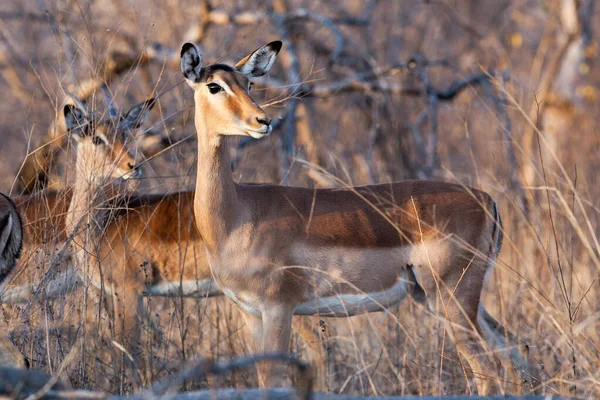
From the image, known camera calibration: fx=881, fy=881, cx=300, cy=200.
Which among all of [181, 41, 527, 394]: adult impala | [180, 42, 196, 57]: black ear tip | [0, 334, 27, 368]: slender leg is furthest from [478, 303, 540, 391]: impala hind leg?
[0, 334, 27, 368]: slender leg

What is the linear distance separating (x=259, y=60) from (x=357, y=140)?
6.67 meters

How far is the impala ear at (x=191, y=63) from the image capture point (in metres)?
5.18

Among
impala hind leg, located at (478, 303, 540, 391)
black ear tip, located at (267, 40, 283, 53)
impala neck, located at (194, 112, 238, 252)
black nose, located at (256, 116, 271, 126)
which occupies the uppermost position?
black ear tip, located at (267, 40, 283, 53)

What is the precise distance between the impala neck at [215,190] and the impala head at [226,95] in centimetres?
12

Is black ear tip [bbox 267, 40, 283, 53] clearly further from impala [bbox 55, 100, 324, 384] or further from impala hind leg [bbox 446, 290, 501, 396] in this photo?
impala hind leg [bbox 446, 290, 501, 396]

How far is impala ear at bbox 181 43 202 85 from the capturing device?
5.18 m

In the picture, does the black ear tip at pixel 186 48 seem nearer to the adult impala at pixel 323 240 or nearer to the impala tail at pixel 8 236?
the adult impala at pixel 323 240

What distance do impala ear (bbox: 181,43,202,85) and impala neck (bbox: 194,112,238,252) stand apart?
8.8 inches

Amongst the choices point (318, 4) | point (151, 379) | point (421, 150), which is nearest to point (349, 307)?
point (151, 379)

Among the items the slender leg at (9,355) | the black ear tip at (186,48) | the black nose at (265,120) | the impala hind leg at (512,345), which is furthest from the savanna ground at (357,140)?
the slender leg at (9,355)

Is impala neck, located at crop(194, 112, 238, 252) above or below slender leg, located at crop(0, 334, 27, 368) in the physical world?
above

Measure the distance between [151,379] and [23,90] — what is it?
21.8 ft

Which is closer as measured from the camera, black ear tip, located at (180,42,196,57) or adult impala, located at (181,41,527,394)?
black ear tip, located at (180,42,196,57)

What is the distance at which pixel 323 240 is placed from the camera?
5.45m
